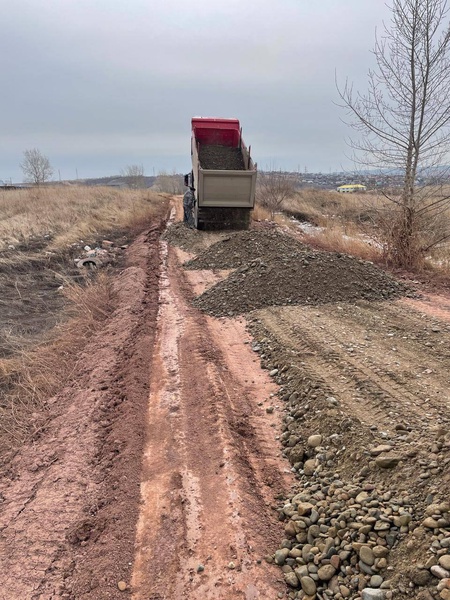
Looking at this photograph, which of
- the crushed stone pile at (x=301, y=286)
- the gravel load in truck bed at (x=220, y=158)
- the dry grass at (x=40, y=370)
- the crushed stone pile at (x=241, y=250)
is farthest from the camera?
the gravel load in truck bed at (x=220, y=158)

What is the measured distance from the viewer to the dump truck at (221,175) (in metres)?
13.2

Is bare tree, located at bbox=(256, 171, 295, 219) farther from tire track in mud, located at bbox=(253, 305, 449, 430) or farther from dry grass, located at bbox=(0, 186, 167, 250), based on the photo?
tire track in mud, located at bbox=(253, 305, 449, 430)

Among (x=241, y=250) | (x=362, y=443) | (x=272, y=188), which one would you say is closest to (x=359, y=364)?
(x=362, y=443)

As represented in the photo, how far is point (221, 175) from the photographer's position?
13062mm

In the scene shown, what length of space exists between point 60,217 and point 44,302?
39.6ft

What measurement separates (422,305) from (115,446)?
537 cm

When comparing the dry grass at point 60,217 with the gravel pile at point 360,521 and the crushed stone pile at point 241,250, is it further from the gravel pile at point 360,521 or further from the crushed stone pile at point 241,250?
the gravel pile at point 360,521

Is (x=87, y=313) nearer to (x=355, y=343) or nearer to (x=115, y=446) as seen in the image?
(x=115, y=446)

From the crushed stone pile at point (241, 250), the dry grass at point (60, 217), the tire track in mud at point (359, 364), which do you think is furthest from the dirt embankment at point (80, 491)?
the dry grass at point (60, 217)

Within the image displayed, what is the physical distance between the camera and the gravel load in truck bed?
14.1 meters

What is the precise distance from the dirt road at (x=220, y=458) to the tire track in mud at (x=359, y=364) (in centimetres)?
2

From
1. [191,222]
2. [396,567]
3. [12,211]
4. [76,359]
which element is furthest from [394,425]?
[12,211]

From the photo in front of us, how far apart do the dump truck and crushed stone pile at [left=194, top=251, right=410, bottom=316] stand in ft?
20.0

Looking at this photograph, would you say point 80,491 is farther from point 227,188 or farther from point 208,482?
point 227,188
